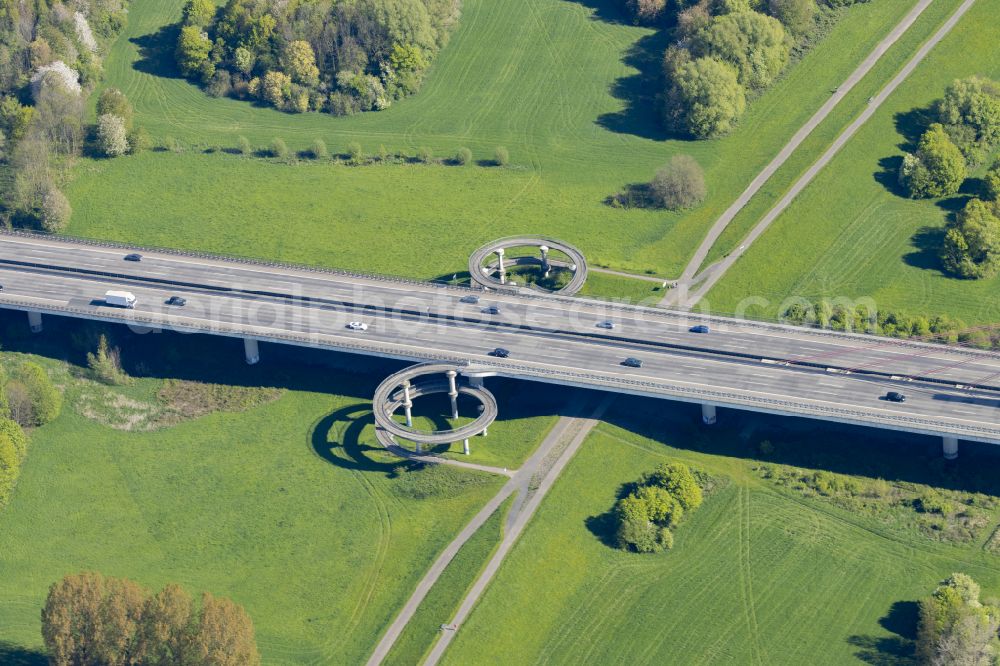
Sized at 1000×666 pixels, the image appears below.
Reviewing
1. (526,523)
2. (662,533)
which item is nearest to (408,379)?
(526,523)

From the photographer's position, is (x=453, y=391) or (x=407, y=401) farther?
(x=453, y=391)

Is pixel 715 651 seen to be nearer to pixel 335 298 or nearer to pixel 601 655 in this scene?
pixel 601 655

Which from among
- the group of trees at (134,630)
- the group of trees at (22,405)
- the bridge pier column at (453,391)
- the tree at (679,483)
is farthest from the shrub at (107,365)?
the tree at (679,483)

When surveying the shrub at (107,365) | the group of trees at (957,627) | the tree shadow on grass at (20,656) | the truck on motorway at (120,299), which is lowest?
the tree shadow on grass at (20,656)

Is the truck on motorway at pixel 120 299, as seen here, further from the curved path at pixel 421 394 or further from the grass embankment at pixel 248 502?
the curved path at pixel 421 394

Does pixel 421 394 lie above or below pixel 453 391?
below

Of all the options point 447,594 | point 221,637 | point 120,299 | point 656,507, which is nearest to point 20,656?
point 221,637

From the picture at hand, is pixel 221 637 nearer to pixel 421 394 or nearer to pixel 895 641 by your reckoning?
pixel 421 394
